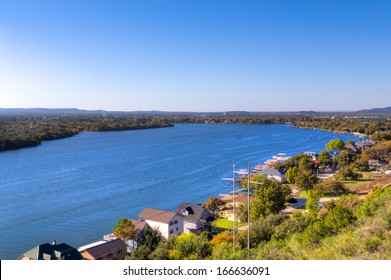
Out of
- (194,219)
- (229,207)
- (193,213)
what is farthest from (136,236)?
(229,207)

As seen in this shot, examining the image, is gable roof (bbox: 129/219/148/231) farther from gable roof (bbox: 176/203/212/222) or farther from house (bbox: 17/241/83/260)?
house (bbox: 17/241/83/260)

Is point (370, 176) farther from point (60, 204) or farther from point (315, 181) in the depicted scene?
point (60, 204)

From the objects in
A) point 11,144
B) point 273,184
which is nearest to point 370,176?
point 273,184

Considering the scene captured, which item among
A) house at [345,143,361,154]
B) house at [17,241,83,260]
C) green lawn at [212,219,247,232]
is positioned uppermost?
house at [345,143,361,154]

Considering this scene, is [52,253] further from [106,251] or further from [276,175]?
[276,175]

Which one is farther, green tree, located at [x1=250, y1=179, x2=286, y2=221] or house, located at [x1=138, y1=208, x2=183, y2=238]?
green tree, located at [x1=250, y1=179, x2=286, y2=221]

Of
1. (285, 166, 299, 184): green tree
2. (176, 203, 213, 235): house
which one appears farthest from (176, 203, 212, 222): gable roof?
(285, 166, 299, 184): green tree

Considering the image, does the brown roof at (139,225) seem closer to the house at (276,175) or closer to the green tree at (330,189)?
the green tree at (330,189)
